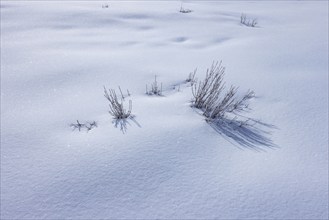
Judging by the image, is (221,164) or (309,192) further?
(221,164)

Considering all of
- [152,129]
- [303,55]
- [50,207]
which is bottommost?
[50,207]

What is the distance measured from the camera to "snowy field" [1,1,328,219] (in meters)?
1.45

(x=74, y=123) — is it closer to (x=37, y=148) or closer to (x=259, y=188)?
(x=37, y=148)

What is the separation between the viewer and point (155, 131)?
1.91 metres

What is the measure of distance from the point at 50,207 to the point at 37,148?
0.47 metres

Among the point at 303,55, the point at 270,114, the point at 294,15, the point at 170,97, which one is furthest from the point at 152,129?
the point at 294,15

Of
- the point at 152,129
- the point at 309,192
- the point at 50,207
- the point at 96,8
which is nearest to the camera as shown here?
the point at 50,207

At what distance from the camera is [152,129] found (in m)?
1.93

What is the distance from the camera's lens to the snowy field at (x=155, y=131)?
1.45 m

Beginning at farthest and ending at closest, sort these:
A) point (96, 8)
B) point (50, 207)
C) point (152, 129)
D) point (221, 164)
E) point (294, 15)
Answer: point (294, 15) < point (96, 8) < point (152, 129) < point (221, 164) < point (50, 207)

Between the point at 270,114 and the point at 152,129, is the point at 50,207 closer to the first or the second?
the point at 152,129

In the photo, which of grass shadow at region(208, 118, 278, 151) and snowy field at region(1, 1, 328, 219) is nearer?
snowy field at region(1, 1, 328, 219)

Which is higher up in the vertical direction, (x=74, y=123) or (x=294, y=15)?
(x=294, y=15)

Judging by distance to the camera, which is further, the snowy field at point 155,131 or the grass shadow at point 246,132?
the grass shadow at point 246,132
